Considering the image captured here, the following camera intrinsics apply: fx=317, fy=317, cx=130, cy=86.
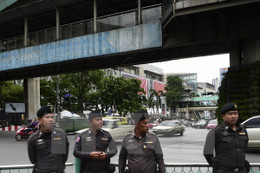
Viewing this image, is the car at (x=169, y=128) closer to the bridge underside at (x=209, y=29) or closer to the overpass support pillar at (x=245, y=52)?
the bridge underside at (x=209, y=29)

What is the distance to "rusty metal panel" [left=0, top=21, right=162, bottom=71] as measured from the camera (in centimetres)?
1995

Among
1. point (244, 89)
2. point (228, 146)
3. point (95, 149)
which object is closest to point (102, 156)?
point (95, 149)

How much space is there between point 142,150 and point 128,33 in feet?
56.5

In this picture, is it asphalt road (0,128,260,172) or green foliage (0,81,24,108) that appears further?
green foliage (0,81,24,108)

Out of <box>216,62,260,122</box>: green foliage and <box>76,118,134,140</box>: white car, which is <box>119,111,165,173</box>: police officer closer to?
<box>76,118,134,140</box>: white car

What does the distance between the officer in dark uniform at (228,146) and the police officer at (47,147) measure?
5.87ft

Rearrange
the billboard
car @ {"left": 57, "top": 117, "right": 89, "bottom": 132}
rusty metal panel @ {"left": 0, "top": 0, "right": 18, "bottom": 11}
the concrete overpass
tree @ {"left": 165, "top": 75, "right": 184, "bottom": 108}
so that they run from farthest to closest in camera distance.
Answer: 1. tree @ {"left": 165, "top": 75, "right": 184, "bottom": 108}
2. the billboard
3. car @ {"left": 57, "top": 117, "right": 89, "bottom": 132}
4. rusty metal panel @ {"left": 0, "top": 0, "right": 18, "bottom": 11}
5. the concrete overpass

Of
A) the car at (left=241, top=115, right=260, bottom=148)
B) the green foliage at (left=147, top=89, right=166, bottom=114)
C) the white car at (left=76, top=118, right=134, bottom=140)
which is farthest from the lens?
the green foliage at (left=147, top=89, right=166, bottom=114)

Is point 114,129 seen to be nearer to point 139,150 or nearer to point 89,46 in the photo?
point 89,46

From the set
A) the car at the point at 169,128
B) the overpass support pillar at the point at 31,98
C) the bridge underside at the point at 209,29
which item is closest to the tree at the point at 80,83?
the overpass support pillar at the point at 31,98

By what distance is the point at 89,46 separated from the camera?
21812mm

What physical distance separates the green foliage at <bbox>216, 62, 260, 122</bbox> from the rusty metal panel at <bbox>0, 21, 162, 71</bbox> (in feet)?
15.7

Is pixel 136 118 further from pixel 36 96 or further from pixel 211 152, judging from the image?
pixel 36 96

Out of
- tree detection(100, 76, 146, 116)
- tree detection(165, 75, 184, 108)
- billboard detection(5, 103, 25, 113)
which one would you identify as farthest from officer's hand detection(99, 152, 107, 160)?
tree detection(165, 75, 184, 108)
